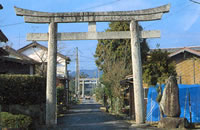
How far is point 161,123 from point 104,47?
65.5ft

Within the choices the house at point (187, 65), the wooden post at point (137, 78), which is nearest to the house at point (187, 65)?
the house at point (187, 65)

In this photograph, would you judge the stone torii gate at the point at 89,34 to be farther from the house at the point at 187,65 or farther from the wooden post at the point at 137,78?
the house at the point at 187,65

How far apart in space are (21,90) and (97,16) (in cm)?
608

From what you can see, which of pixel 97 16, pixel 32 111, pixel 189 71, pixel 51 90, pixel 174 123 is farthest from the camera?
pixel 189 71

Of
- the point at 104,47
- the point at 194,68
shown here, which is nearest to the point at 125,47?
the point at 104,47

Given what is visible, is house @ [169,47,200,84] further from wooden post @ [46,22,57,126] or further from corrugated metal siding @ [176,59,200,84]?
wooden post @ [46,22,57,126]

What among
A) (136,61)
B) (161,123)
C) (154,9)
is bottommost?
(161,123)

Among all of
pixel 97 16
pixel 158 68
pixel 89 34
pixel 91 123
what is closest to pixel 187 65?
pixel 158 68

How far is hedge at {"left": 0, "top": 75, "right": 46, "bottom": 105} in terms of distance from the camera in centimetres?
1416

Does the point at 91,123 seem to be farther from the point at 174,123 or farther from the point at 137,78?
the point at 174,123

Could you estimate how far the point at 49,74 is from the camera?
1430 cm

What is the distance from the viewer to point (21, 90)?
1482cm

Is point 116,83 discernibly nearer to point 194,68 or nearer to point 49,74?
point 194,68

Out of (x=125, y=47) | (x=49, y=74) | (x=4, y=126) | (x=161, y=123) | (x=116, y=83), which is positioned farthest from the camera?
(x=125, y=47)
